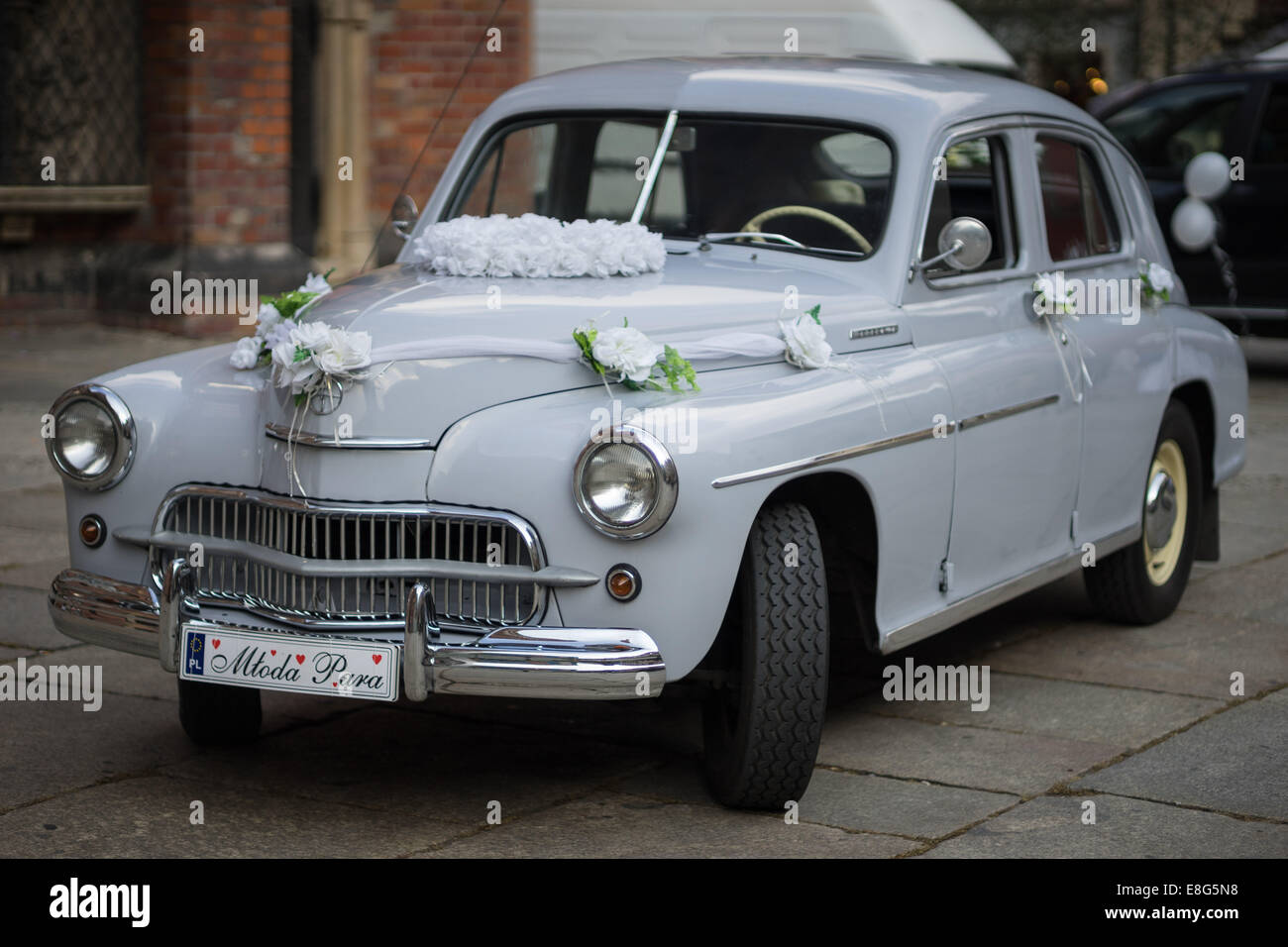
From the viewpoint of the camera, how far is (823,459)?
175 inches

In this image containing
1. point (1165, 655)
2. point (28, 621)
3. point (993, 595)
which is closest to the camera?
point (993, 595)

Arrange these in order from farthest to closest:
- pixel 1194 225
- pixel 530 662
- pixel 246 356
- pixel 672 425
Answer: pixel 1194 225 < pixel 246 356 < pixel 672 425 < pixel 530 662

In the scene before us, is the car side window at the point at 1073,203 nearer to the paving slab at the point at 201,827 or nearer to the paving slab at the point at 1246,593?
the paving slab at the point at 1246,593

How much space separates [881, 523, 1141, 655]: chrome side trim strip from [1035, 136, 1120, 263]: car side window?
912 mm

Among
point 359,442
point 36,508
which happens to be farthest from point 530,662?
point 36,508

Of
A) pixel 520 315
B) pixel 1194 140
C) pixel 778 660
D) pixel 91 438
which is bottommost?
pixel 778 660

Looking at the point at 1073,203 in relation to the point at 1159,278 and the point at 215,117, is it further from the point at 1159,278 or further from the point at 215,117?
the point at 215,117

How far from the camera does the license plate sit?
411 centimetres

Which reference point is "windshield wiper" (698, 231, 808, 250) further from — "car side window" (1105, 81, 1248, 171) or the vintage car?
"car side window" (1105, 81, 1248, 171)

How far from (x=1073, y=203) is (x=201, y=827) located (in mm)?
3432

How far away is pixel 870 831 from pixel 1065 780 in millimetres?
660

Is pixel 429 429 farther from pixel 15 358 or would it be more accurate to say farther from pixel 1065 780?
pixel 15 358

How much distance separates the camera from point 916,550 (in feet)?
16.0

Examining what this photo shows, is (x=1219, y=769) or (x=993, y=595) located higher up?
(x=993, y=595)
